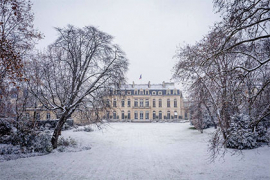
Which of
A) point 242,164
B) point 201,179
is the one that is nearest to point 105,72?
point 201,179

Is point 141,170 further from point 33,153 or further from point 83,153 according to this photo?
point 33,153

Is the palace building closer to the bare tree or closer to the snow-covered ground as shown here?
the bare tree

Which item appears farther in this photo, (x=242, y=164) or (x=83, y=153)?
(x=83, y=153)

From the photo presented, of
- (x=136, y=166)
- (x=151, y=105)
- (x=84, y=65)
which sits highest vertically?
(x=84, y=65)

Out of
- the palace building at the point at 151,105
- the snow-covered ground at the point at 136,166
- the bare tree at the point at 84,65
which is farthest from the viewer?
the palace building at the point at 151,105

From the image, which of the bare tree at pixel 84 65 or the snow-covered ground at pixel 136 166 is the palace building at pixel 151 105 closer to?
the bare tree at pixel 84 65

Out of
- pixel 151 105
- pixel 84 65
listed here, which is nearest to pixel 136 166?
pixel 84 65

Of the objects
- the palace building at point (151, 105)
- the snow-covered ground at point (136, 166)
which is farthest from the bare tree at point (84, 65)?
the palace building at point (151, 105)

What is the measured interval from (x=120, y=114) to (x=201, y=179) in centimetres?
3759

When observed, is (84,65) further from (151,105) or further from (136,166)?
(151,105)

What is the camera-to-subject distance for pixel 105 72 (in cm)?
1118

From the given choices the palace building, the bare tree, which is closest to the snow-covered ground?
the bare tree

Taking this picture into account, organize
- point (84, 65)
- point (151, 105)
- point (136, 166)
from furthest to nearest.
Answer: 1. point (151, 105)
2. point (84, 65)
3. point (136, 166)

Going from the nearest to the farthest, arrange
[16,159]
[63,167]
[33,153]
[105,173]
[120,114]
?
[105,173]
[63,167]
[16,159]
[33,153]
[120,114]
